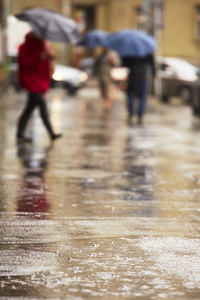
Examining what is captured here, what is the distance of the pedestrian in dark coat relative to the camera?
18047mm

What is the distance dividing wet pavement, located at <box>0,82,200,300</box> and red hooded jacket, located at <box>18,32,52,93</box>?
98 centimetres

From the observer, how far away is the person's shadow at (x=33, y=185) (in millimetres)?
7082

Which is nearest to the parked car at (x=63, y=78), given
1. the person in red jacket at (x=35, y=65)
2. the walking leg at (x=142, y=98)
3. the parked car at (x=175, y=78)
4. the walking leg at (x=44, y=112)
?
the parked car at (x=175, y=78)

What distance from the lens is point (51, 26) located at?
1295cm

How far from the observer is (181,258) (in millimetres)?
5395

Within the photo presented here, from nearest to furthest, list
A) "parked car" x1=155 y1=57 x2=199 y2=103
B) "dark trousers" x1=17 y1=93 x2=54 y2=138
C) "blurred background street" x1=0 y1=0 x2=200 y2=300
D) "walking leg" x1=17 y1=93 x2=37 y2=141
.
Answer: "blurred background street" x1=0 y1=0 x2=200 y2=300 < "dark trousers" x1=17 y1=93 x2=54 y2=138 < "walking leg" x1=17 y1=93 x2=37 y2=141 < "parked car" x1=155 y1=57 x2=199 y2=103

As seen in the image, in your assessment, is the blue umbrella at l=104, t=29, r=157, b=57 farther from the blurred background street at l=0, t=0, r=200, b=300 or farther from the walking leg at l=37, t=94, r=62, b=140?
the walking leg at l=37, t=94, r=62, b=140

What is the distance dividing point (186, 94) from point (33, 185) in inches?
694

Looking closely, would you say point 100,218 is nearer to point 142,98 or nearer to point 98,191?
point 98,191

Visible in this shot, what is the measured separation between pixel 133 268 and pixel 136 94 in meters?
13.4

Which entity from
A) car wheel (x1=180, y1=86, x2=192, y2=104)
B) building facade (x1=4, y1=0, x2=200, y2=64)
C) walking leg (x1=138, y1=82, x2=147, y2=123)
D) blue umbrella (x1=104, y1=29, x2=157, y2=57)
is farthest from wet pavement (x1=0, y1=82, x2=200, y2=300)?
building facade (x1=4, y1=0, x2=200, y2=64)

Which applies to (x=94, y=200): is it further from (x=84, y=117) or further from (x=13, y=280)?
(x=84, y=117)

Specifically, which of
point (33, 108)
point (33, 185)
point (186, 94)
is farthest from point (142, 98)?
point (33, 185)

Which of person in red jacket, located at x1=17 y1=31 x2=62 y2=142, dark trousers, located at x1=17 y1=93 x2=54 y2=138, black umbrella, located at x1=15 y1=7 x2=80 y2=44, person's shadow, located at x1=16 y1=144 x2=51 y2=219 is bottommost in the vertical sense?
person's shadow, located at x1=16 y1=144 x2=51 y2=219
